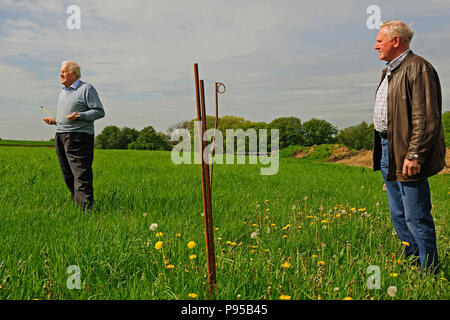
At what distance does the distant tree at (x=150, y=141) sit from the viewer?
1168 inches

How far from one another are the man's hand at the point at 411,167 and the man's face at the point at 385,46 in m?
0.95

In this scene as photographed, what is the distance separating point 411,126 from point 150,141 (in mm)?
28226

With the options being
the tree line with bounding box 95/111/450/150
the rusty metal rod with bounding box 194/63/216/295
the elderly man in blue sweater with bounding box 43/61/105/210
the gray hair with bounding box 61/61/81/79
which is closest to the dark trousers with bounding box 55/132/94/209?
the elderly man in blue sweater with bounding box 43/61/105/210

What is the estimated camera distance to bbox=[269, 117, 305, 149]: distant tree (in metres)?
15.3

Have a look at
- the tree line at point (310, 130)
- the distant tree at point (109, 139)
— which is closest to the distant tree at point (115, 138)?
the distant tree at point (109, 139)

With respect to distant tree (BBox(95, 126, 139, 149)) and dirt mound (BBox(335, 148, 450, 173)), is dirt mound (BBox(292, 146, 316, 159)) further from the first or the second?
distant tree (BBox(95, 126, 139, 149))

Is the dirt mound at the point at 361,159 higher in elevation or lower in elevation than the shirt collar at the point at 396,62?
lower

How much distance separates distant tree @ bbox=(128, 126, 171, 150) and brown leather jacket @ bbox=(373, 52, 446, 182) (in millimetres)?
27009

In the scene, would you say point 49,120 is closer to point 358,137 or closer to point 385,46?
point 385,46

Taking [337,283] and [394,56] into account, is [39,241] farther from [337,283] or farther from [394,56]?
Answer: [394,56]

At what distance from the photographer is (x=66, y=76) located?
4.83 metres

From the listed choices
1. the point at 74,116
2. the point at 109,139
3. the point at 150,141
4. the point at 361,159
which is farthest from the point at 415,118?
the point at 109,139

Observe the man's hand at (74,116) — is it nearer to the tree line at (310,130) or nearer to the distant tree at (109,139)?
the tree line at (310,130)
